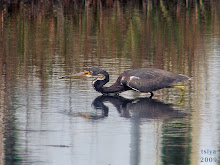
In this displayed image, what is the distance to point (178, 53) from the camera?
15539 millimetres

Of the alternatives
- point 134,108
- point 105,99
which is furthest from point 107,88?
point 134,108

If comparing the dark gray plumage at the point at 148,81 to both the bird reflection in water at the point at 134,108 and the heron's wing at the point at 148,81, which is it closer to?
the heron's wing at the point at 148,81

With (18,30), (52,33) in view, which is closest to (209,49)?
(52,33)

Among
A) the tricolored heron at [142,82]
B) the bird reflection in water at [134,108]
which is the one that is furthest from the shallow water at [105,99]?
the tricolored heron at [142,82]

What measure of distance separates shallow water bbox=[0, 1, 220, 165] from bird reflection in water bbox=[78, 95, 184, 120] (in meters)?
0.01

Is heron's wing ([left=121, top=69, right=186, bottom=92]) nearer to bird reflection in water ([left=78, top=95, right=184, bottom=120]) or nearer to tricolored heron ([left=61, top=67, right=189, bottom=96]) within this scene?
tricolored heron ([left=61, top=67, right=189, bottom=96])

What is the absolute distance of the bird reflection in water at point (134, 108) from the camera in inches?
374

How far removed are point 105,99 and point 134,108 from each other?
3.20 feet

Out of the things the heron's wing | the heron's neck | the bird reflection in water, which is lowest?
the bird reflection in water

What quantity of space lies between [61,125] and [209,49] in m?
7.95

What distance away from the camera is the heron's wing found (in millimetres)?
Answer: 10953

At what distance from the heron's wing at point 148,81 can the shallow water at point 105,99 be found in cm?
19

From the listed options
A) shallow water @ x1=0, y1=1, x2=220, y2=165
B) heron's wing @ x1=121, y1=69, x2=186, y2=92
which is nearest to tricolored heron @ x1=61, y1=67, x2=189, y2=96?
heron's wing @ x1=121, y1=69, x2=186, y2=92

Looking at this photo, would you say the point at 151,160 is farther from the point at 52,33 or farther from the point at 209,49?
the point at 52,33
